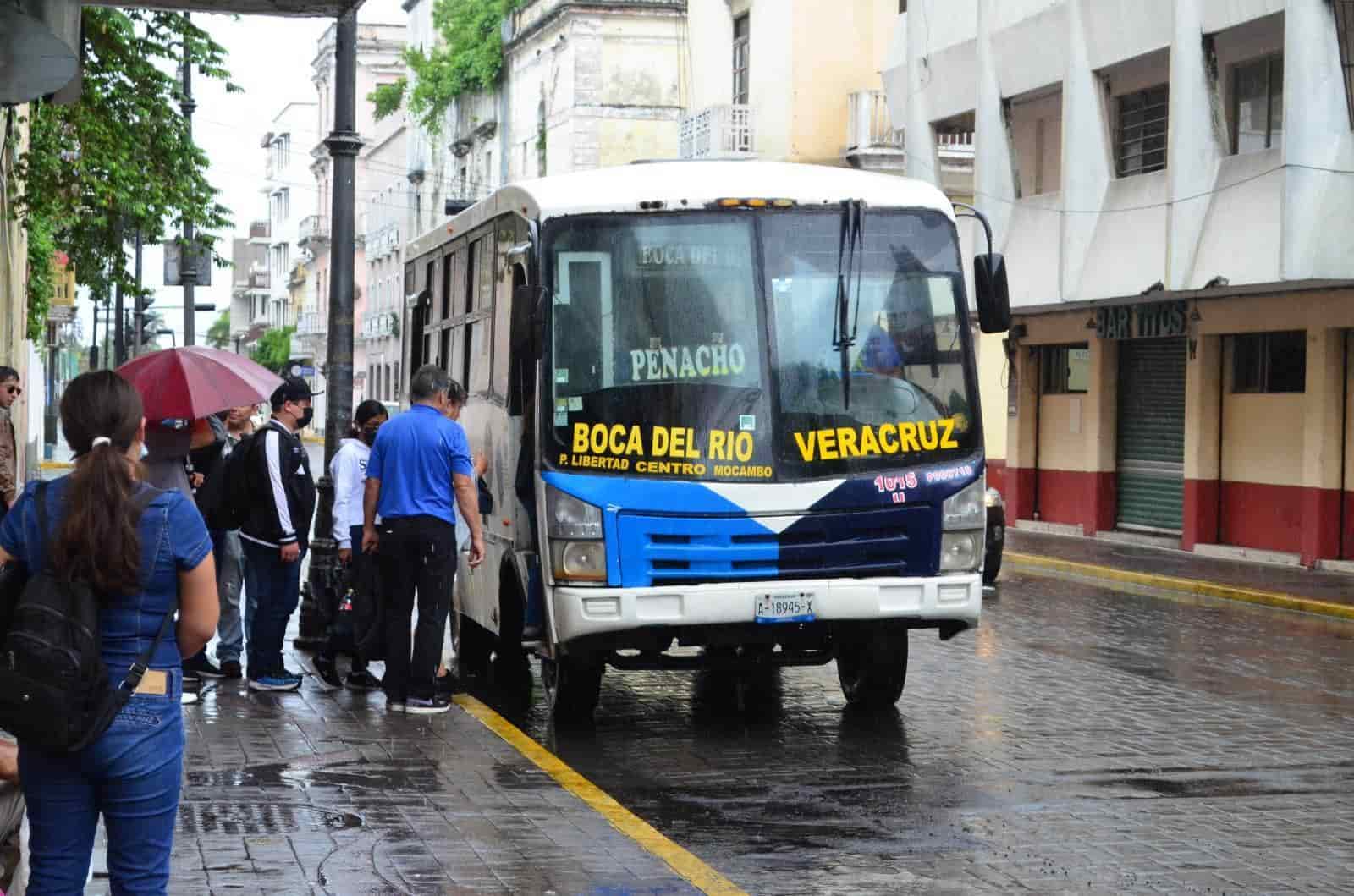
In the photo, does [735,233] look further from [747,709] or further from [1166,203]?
[1166,203]

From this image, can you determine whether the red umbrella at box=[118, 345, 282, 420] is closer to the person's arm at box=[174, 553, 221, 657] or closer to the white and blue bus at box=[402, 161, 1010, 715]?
the white and blue bus at box=[402, 161, 1010, 715]

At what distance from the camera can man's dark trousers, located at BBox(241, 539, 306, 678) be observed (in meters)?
12.1

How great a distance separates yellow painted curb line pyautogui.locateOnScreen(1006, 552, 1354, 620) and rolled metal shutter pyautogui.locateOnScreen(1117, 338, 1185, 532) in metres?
3.17

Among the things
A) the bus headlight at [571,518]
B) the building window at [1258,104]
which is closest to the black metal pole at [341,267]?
the bus headlight at [571,518]

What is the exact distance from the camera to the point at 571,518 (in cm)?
1080

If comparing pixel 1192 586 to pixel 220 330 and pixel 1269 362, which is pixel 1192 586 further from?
pixel 220 330

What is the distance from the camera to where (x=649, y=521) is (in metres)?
10.8

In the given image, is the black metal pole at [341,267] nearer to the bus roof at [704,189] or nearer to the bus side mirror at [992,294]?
the bus roof at [704,189]

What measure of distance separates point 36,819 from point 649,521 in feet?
19.4

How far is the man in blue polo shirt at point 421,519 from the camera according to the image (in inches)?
448

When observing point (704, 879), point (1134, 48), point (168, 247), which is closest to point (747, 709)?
point (704, 879)

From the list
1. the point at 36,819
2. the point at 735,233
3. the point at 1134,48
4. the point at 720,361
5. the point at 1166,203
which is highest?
the point at 1134,48

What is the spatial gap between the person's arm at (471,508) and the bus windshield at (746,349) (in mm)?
761

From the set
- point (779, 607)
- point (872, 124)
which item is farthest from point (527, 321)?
point (872, 124)
